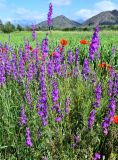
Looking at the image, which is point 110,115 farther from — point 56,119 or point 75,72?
point 75,72

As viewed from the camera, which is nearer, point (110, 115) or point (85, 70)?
point (110, 115)

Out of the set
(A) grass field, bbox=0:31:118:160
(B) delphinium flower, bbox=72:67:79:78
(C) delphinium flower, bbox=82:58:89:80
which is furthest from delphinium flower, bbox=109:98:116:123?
(B) delphinium flower, bbox=72:67:79:78

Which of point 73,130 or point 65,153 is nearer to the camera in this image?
point 65,153

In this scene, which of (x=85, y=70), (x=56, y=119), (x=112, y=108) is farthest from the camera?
(x=85, y=70)

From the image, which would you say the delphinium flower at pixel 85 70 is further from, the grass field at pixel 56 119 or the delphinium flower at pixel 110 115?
the delphinium flower at pixel 110 115

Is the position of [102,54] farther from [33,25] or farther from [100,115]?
[100,115]

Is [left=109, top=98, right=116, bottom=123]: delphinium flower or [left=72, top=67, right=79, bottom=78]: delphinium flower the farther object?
[left=72, top=67, right=79, bottom=78]: delphinium flower

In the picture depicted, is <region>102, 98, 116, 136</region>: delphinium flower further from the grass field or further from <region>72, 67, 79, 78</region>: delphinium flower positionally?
<region>72, 67, 79, 78</region>: delphinium flower

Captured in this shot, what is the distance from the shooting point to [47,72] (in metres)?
3.61

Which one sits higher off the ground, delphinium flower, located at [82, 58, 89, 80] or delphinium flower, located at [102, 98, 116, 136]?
delphinium flower, located at [82, 58, 89, 80]

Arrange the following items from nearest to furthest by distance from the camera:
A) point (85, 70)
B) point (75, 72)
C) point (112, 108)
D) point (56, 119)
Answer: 1. point (112, 108)
2. point (56, 119)
3. point (85, 70)
4. point (75, 72)

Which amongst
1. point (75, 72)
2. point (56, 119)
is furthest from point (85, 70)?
point (56, 119)

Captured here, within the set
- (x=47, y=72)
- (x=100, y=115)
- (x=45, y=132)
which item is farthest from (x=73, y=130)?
(x=47, y=72)

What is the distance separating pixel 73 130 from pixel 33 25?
1.93m
